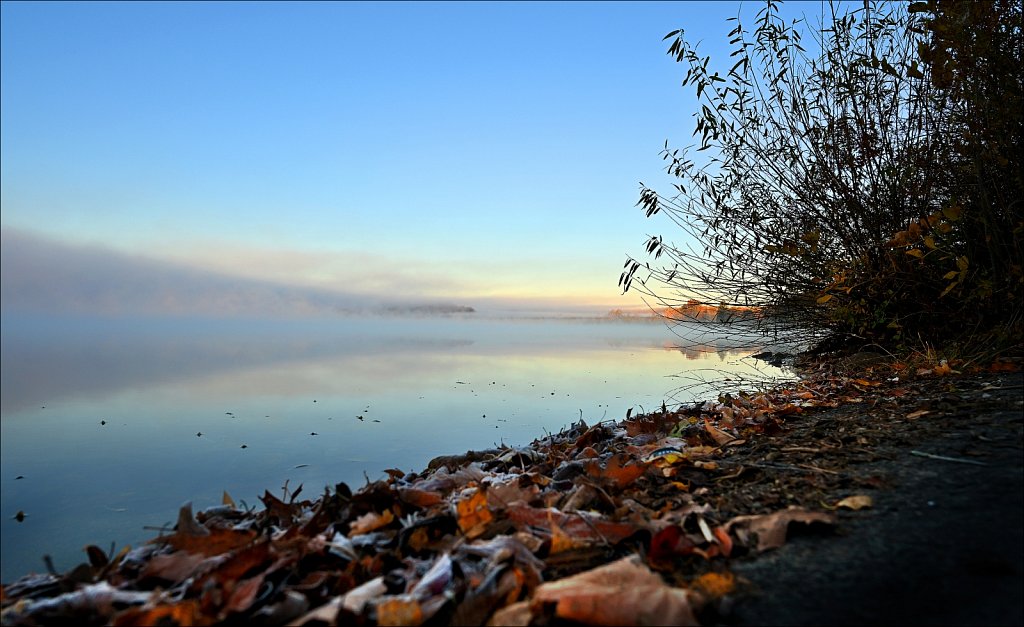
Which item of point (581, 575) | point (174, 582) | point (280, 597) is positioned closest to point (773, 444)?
point (581, 575)

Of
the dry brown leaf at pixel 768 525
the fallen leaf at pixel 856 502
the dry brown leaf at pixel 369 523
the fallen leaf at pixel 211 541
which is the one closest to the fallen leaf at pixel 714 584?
the dry brown leaf at pixel 768 525

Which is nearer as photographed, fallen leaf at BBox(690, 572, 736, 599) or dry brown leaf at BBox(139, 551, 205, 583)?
fallen leaf at BBox(690, 572, 736, 599)

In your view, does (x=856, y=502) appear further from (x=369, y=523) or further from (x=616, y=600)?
(x=369, y=523)

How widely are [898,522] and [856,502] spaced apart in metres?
0.11

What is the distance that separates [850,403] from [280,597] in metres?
2.74

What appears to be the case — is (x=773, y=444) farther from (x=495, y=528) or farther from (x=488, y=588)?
(x=488, y=588)

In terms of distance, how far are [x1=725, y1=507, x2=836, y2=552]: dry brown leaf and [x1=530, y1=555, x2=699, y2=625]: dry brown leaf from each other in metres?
0.32

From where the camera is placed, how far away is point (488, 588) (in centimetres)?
115

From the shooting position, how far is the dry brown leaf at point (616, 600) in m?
1.05

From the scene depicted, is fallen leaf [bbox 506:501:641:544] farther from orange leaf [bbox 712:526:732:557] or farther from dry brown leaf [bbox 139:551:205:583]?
dry brown leaf [bbox 139:551:205:583]

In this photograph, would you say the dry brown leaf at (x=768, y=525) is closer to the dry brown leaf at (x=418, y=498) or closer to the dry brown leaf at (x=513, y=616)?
the dry brown leaf at (x=513, y=616)

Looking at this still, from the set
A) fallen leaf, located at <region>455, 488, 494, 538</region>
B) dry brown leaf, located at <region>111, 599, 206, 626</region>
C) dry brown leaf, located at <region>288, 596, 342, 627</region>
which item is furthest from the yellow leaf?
dry brown leaf, located at <region>111, 599, 206, 626</region>

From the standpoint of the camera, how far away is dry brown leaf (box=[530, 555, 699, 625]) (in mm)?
1051

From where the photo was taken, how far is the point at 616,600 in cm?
108
